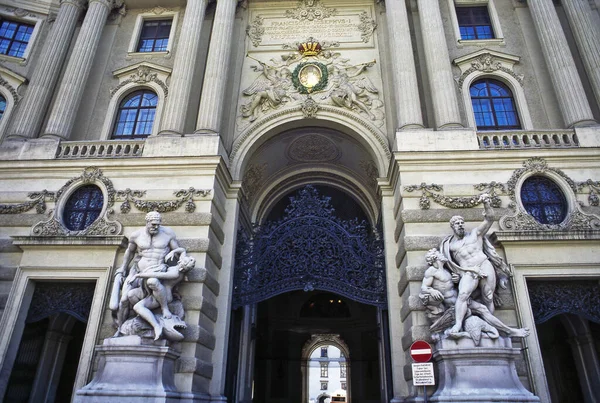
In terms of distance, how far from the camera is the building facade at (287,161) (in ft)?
39.8

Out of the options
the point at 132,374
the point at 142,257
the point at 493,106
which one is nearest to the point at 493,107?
the point at 493,106

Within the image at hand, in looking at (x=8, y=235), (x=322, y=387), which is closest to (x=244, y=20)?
(x=8, y=235)

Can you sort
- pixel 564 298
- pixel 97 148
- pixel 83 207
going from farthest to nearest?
pixel 97 148 → pixel 83 207 → pixel 564 298

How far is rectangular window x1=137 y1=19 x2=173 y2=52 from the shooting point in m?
18.6

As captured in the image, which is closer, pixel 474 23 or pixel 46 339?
pixel 46 339

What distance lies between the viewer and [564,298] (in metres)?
11.8

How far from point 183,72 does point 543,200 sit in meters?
12.8

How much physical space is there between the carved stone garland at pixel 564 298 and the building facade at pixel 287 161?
5 centimetres

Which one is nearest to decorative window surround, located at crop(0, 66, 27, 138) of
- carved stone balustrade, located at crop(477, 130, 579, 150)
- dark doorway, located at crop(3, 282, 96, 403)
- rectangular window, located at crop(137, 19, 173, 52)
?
rectangular window, located at crop(137, 19, 173, 52)

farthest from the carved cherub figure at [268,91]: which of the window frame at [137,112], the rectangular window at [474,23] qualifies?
the rectangular window at [474,23]

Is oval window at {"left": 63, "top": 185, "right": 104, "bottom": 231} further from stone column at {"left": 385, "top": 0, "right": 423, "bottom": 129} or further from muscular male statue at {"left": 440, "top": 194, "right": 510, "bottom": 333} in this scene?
muscular male statue at {"left": 440, "top": 194, "right": 510, "bottom": 333}

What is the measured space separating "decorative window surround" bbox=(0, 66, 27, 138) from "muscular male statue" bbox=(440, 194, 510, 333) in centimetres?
1708

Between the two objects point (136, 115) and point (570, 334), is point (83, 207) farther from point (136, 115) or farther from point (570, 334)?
point (570, 334)

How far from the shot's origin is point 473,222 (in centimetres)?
1234
